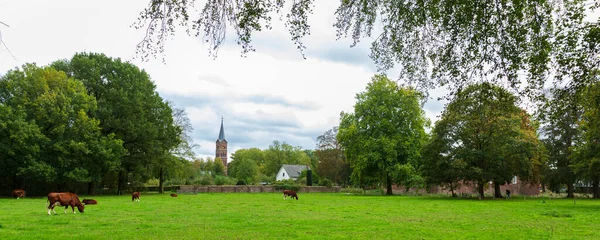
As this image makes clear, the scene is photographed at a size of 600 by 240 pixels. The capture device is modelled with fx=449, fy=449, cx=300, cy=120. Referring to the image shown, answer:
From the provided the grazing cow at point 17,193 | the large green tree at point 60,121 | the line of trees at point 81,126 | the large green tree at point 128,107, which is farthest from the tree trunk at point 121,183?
the grazing cow at point 17,193

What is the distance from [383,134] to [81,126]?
3026 centimetres

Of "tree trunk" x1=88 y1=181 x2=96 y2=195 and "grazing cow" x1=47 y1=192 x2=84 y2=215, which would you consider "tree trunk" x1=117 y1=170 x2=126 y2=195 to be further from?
"grazing cow" x1=47 y1=192 x2=84 y2=215

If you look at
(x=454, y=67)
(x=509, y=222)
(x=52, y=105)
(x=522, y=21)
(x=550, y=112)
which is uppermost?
(x=52, y=105)

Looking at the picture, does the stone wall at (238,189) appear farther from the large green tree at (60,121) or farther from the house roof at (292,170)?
the house roof at (292,170)

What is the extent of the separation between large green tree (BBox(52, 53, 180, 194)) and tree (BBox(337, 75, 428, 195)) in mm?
20308

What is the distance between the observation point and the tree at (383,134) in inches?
1876

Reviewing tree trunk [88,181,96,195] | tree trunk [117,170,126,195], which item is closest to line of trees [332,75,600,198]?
tree trunk [117,170,126,195]

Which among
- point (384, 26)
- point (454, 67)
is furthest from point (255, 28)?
point (454, 67)

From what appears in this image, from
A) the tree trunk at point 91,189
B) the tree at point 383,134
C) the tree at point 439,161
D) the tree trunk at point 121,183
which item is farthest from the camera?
the tree at point 383,134

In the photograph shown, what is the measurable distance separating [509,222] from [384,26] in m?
12.0

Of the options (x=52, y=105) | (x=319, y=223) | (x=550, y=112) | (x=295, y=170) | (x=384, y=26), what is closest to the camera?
(x=384, y=26)

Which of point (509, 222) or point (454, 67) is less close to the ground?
point (454, 67)

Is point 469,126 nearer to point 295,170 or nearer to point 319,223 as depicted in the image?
point 319,223

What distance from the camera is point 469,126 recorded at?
38.9 metres
